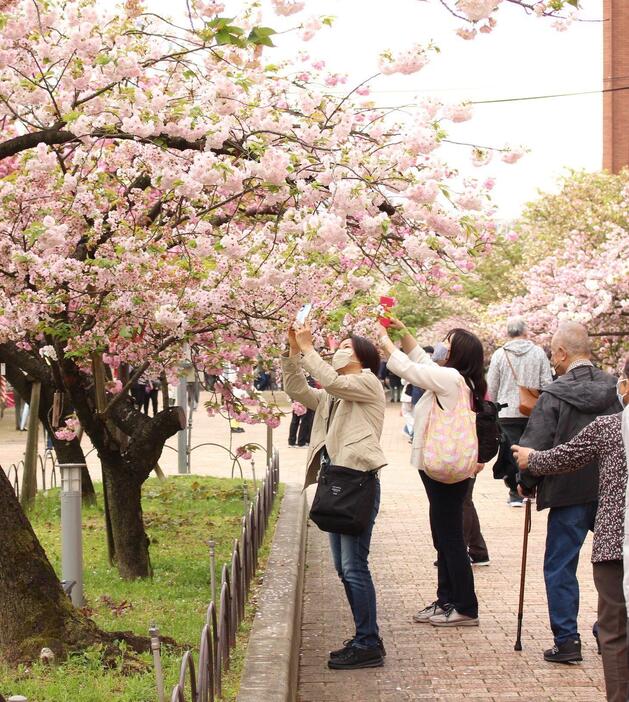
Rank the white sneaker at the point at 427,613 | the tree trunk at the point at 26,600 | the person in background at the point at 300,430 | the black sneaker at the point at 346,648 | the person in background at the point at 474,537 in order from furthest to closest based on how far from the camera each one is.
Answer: the person in background at the point at 300,430
the person in background at the point at 474,537
the white sneaker at the point at 427,613
the black sneaker at the point at 346,648
the tree trunk at the point at 26,600

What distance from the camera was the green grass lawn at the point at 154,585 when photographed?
5273 millimetres

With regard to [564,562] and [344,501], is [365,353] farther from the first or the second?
[564,562]

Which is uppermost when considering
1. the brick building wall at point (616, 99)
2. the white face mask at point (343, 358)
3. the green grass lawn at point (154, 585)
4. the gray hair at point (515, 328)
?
the brick building wall at point (616, 99)

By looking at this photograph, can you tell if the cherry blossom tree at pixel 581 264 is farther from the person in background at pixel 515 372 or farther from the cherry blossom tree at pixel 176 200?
the cherry blossom tree at pixel 176 200

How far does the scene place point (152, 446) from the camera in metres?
8.73

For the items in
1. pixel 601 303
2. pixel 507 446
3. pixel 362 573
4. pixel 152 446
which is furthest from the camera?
pixel 601 303

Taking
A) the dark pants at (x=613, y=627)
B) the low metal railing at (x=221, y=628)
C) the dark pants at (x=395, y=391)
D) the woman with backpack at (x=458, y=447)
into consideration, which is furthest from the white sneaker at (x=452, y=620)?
the dark pants at (x=395, y=391)

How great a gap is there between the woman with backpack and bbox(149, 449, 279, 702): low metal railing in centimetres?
119

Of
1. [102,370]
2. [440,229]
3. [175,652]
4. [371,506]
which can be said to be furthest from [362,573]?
[102,370]

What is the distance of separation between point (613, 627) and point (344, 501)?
1.81 meters

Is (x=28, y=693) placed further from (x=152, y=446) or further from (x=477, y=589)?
(x=477, y=589)

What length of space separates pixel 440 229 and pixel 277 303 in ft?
5.61

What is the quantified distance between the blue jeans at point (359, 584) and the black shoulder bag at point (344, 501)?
4.4 inches

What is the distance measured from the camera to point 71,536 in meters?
A: 7.02
